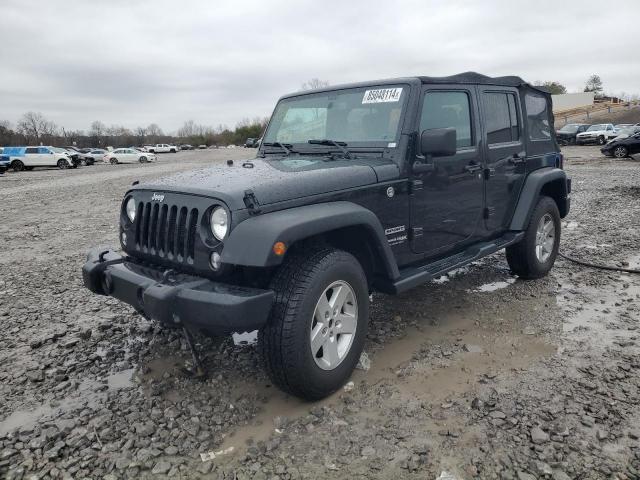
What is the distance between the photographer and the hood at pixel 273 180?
2.96 meters

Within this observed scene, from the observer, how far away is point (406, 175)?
3703mm

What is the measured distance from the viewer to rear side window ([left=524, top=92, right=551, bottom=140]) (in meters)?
5.31

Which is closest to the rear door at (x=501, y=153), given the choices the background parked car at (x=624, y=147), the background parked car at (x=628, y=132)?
the background parked car at (x=624, y=147)

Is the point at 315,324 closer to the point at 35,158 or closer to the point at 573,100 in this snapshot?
the point at 35,158

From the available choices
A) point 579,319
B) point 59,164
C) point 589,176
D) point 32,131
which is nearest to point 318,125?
point 579,319

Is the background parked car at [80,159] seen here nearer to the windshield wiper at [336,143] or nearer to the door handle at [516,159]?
the windshield wiper at [336,143]

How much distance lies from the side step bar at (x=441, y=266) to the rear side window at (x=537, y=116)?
121 cm

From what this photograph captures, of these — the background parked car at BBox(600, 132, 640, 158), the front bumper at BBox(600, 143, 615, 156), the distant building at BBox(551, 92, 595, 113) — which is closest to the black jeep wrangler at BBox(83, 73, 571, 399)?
the background parked car at BBox(600, 132, 640, 158)

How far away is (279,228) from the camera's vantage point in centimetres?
274

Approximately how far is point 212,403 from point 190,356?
741 mm

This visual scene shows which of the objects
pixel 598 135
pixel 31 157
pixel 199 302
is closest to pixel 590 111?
pixel 598 135

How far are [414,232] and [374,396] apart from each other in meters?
1.27

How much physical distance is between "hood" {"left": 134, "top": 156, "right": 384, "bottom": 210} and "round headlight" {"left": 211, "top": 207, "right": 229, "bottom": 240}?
0.08 m

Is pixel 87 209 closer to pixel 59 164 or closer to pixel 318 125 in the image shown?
pixel 318 125
